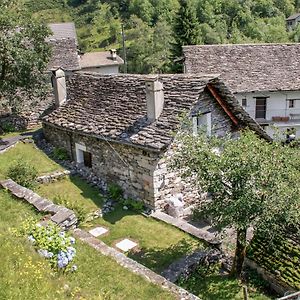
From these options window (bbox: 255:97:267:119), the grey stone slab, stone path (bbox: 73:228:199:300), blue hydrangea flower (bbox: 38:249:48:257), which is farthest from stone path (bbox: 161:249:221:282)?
window (bbox: 255:97:267:119)

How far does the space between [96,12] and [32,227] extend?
109030mm

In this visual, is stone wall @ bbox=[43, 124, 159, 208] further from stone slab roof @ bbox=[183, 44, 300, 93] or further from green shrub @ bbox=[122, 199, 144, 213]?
stone slab roof @ bbox=[183, 44, 300, 93]

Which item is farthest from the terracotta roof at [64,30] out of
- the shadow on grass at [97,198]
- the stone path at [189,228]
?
the stone path at [189,228]

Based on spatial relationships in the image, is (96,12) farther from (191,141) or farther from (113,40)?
(191,141)

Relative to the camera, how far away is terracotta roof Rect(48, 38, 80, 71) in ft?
109

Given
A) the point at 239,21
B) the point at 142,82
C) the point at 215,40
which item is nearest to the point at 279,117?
the point at 142,82

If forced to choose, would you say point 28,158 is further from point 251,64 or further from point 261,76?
point 251,64

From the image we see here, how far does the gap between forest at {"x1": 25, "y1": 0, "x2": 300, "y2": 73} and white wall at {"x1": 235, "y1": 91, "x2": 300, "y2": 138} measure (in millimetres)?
8362

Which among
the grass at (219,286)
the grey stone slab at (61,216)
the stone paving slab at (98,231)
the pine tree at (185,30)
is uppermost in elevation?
the pine tree at (185,30)

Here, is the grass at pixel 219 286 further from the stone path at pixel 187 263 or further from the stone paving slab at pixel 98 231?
the stone paving slab at pixel 98 231

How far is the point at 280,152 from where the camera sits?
9.98 meters

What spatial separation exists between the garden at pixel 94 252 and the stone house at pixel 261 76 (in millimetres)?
15413

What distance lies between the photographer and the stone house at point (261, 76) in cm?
2852

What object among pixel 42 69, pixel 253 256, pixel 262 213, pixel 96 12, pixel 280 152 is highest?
pixel 96 12
